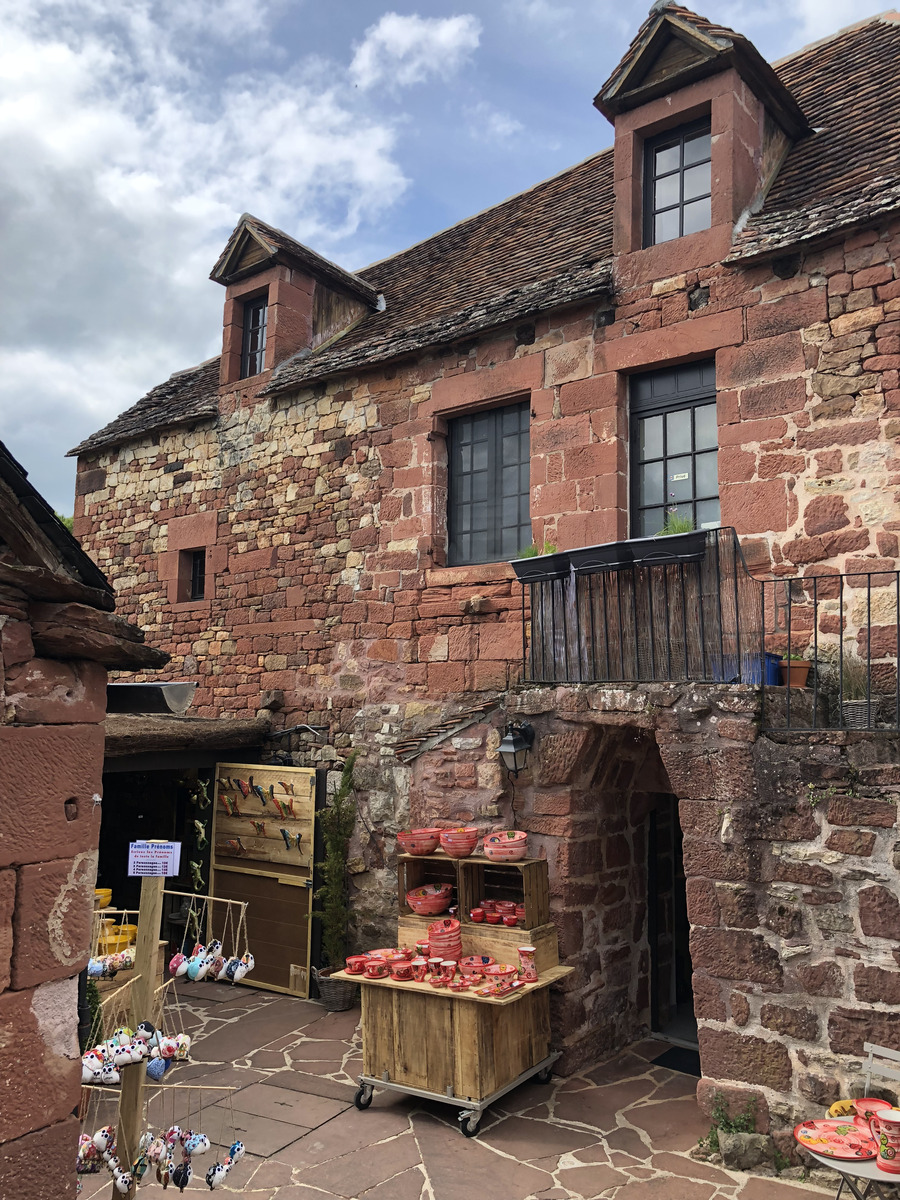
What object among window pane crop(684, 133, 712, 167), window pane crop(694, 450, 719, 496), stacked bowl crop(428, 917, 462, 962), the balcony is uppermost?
window pane crop(684, 133, 712, 167)

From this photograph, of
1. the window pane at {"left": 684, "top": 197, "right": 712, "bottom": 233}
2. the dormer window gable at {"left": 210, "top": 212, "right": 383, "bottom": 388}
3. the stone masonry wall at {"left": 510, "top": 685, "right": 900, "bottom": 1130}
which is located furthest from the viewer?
the dormer window gable at {"left": 210, "top": 212, "right": 383, "bottom": 388}

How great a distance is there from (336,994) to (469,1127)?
267cm

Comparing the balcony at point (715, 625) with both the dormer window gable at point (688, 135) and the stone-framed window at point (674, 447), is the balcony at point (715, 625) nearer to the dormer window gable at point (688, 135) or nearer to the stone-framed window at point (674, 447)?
the stone-framed window at point (674, 447)

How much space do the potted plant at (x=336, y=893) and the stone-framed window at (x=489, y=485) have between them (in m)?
2.29

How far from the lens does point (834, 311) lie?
590 cm

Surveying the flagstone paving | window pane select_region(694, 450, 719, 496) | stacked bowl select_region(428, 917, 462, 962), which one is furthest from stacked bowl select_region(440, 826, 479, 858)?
window pane select_region(694, 450, 719, 496)

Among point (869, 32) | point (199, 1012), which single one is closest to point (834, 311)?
point (869, 32)

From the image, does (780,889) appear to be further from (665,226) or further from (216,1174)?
(665,226)

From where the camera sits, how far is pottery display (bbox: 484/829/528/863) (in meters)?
5.96

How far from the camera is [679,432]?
6.77 m

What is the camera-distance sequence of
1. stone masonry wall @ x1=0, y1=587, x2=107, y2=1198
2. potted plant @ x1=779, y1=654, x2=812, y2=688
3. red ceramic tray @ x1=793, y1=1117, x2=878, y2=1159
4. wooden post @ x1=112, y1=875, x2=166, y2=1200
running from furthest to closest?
potted plant @ x1=779, y1=654, x2=812, y2=688 < red ceramic tray @ x1=793, y1=1117, x2=878, y2=1159 < wooden post @ x1=112, y1=875, x2=166, y2=1200 < stone masonry wall @ x1=0, y1=587, x2=107, y2=1198

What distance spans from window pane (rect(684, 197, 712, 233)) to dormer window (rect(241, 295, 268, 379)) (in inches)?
203

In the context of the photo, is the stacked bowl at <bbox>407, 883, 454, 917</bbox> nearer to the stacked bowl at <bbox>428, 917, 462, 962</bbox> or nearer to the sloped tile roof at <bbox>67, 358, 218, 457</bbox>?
the stacked bowl at <bbox>428, 917, 462, 962</bbox>

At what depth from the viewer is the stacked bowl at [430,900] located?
20.9 ft
